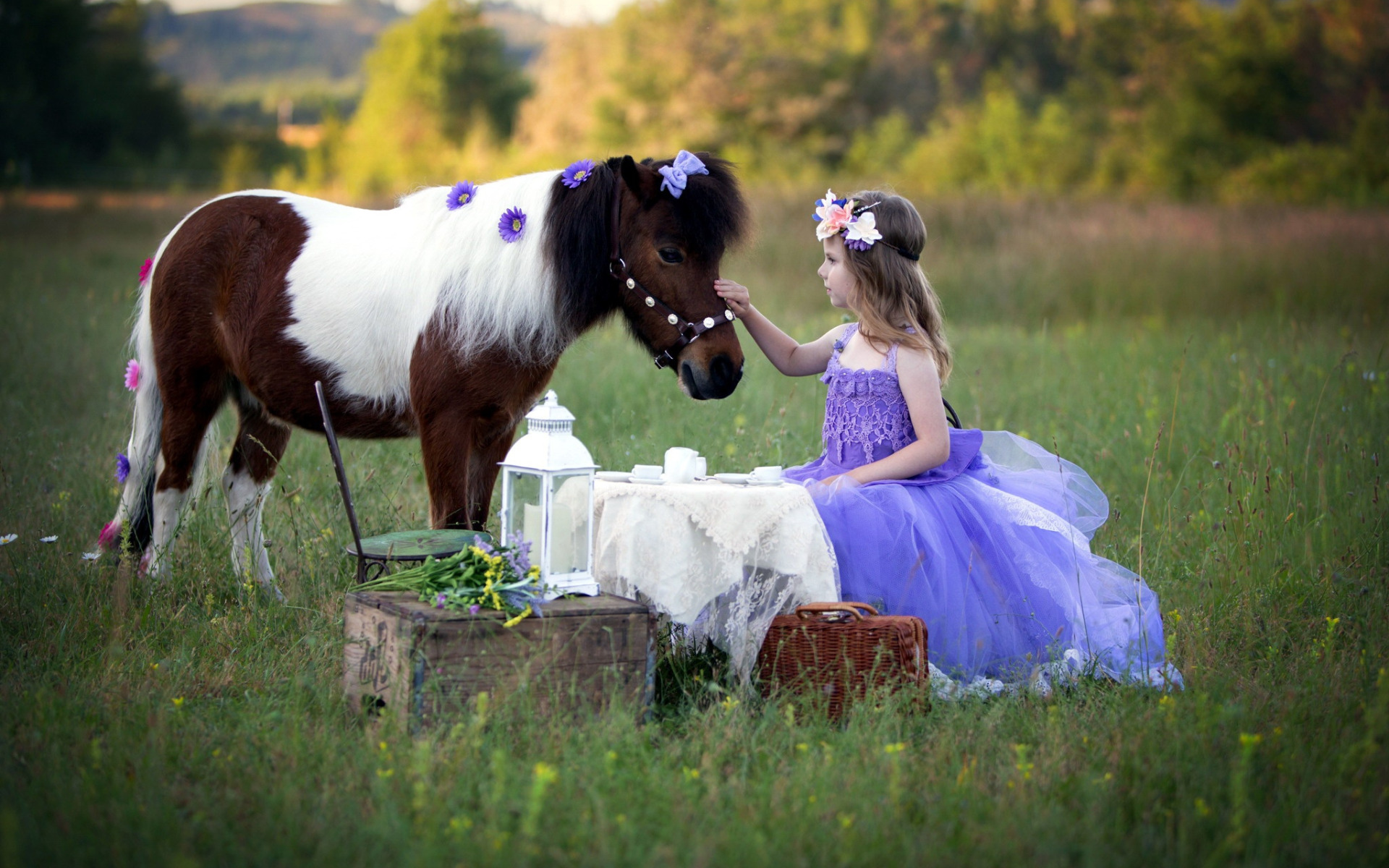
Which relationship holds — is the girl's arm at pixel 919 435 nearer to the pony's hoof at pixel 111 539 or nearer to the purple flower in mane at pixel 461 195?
the purple flower in mane at pixel 461 195

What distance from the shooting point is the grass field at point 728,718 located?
209 centimetres

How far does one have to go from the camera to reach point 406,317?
346cm

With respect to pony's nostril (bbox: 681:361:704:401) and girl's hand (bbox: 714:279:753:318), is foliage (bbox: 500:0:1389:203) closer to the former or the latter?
girl's hand (bbox: 714:279:753:318)

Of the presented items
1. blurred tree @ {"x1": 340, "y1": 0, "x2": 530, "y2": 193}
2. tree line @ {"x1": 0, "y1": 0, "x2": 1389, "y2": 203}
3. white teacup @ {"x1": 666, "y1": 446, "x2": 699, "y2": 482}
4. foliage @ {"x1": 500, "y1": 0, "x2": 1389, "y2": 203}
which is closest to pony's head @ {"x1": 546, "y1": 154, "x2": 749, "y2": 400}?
white teacup @ {"x1": 666, "y1": 446, "x2": 699, "y2": 482}

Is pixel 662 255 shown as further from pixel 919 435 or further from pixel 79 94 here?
Result: pixel 79 94

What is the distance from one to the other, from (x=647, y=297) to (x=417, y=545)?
1067 mm

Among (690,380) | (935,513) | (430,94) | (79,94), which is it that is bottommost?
(935,513)

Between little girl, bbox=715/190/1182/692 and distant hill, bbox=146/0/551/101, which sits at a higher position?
distant hill, bbox=146/0/551/101

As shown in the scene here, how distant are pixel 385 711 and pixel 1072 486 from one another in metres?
2.48

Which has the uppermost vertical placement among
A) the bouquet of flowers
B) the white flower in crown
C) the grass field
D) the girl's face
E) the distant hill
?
the distant hill

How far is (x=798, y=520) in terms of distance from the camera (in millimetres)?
2838

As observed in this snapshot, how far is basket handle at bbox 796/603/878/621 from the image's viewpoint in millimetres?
2820

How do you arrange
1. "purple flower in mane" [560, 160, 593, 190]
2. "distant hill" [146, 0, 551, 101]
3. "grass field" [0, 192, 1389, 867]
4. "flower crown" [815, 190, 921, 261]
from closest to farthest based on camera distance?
"grass field" [0, 192, 1389, 867]
"purple flower in mane" [560, 160, 593, 190]
"flower crown" [815, 190, 921, 261]
"distant hill" [146, 0, 551, 101]

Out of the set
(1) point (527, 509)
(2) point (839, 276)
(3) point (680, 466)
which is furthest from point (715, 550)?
(2) point (839, 276)
